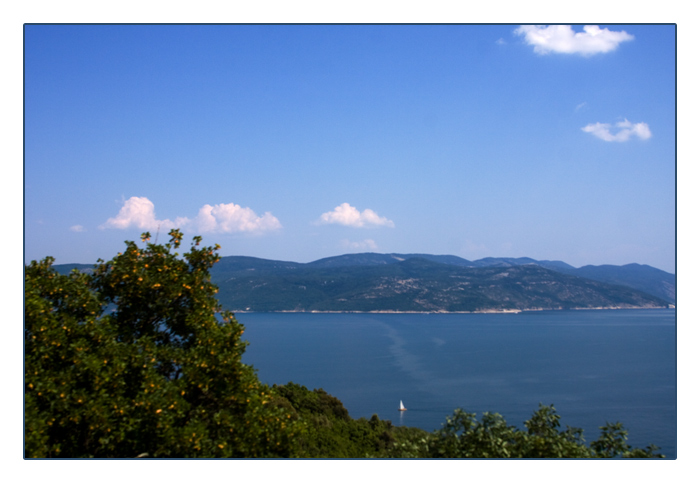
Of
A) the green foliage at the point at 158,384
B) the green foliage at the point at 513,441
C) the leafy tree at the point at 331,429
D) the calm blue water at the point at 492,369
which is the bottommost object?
the calm blue water at the point at 492,369

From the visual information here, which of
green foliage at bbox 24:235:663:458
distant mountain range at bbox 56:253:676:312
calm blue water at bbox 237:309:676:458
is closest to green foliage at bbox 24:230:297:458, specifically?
green foliage at bbox 24:235:663:458

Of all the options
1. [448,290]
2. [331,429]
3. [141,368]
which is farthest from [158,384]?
[448,290]

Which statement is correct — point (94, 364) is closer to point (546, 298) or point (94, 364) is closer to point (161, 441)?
point (161, 441)

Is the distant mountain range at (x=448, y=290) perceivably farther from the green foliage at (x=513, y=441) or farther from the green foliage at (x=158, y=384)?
the green foliage at (x=513, y=441)

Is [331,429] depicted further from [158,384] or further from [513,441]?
[158,384]

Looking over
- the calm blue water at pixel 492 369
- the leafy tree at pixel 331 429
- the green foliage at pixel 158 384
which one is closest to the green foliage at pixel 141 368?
the green foliage at pixel 158 384
